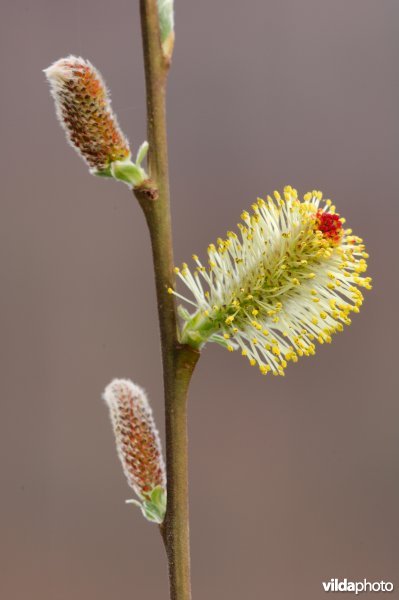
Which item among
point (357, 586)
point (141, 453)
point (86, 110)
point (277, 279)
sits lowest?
point (357, 586)

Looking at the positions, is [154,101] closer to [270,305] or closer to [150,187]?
[150,187]

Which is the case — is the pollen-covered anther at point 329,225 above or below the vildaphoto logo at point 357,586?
above

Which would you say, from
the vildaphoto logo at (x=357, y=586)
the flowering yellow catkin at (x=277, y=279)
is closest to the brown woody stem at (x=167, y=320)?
the flowering yellow catkin at (x=277, y=279)

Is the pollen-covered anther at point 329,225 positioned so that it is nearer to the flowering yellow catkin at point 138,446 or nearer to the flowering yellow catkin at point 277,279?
the flowering yellow catkin at point 277,279

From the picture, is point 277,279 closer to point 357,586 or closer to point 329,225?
point 329,225

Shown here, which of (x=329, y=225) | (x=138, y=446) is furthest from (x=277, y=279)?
(x=138, y=446)

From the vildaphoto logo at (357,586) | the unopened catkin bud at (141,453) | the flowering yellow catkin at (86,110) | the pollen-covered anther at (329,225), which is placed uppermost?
the flowering yellow catkin at (86,110)
